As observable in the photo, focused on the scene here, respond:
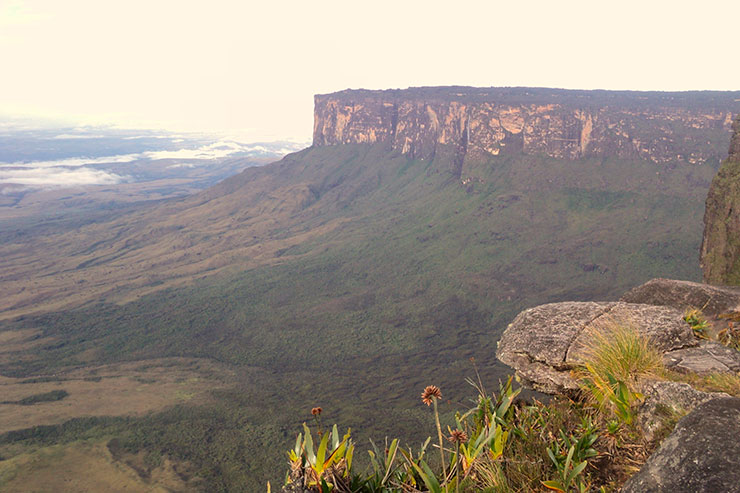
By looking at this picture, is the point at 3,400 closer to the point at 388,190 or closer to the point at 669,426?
the point at 669,426

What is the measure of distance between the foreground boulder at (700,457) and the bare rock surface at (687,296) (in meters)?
8.43

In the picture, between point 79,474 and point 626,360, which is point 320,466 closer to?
point 626,360

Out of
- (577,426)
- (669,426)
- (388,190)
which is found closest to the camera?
(669,426)

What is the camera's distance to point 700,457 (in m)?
3.55

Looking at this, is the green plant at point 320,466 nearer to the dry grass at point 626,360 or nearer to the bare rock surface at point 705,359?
the dry grass at point 626,360

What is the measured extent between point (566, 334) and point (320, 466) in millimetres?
6015

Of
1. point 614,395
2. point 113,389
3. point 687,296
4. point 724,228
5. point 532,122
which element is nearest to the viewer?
point 614,395

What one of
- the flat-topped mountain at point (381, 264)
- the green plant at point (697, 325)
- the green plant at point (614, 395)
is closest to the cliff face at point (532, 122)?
the flat-topped mountain at point (381, 264)

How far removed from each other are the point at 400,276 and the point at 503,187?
125 feet

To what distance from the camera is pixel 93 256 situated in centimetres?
12525

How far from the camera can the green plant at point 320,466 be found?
394 centimetres

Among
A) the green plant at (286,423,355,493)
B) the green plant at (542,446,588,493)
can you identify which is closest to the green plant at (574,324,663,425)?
the green plant at (542,446,588,493)

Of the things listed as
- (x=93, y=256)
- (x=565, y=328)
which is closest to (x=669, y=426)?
(x=565, y=328)

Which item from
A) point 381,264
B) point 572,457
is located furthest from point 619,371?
point 381,264
